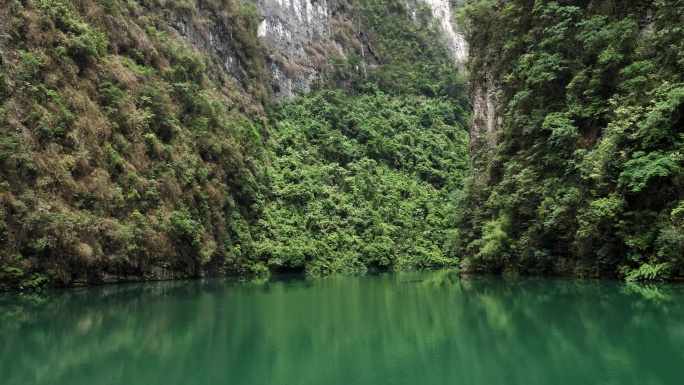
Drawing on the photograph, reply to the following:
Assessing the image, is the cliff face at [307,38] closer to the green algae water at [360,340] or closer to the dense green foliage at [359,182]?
the dense green foliage at [359,182]

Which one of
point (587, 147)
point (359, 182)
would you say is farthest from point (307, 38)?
point (587, 147)

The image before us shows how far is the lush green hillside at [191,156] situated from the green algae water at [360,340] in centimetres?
751

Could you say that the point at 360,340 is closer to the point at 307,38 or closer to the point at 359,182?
the point at 359,182

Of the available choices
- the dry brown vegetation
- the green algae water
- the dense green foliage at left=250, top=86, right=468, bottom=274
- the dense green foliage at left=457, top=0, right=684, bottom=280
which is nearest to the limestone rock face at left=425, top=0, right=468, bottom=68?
the dense green foliage at left=250, top=86, right=468, bottom=274

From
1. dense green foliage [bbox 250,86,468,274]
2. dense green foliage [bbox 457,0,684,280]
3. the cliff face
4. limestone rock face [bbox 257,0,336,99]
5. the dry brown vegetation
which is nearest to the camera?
dense green foliage [bbox 457,0,684,280]

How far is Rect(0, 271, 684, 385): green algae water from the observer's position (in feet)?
24.3

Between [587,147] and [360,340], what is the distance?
49.4 ft

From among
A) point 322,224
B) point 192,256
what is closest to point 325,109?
point 322,224

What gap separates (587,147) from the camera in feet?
67.4

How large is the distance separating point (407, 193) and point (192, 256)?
27918mm

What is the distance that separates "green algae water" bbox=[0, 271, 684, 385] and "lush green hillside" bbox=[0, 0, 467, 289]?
7.51 meters

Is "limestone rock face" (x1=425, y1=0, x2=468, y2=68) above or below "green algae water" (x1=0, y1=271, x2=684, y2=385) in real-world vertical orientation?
above

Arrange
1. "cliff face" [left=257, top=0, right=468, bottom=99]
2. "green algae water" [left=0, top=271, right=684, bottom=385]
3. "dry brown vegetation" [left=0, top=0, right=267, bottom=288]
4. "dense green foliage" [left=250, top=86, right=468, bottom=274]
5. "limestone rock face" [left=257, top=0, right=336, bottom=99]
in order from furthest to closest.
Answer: "cliff face" [left=257, top=0, right=468, bottom=99] → "limestone rock face" [left=257, top=0, right=336, bottom=99] → "dense green foliage" [left=250, top=86, right=468, bottom=274] → "dry brown vegetation" [left=0, top=0, right=267, bottom=288] → "green algae water" [left=0, top=271, right=684, bottom=385]

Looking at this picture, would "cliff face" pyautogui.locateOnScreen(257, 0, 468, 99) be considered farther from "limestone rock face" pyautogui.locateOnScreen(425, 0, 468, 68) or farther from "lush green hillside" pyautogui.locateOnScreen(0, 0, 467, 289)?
"limestone rock face" pyautogui.locateOnScreen(425, 0, 468, 68)
